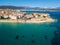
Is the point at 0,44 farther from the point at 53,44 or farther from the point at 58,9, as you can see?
the point at 58,9

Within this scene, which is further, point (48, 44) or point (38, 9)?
point (38, 9)

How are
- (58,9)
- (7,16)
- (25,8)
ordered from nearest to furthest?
(7,16) < (25,8) < (58,9)

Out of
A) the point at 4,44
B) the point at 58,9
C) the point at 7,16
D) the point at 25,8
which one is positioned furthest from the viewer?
the point at 58,9

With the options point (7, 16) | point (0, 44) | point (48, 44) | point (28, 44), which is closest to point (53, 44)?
point (48, 44)

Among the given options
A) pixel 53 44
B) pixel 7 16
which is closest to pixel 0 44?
pixel 53 44

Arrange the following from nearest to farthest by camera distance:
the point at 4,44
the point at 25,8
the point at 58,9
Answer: the point at 4,44, the point at 25,8, the point at 58,9

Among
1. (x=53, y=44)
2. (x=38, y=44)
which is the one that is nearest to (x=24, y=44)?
(x=38, y=44)

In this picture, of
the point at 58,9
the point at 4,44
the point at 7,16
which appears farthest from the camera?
the point at 58,9

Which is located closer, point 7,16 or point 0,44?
point 0,44

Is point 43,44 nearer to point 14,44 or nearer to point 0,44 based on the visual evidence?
point 14,44
